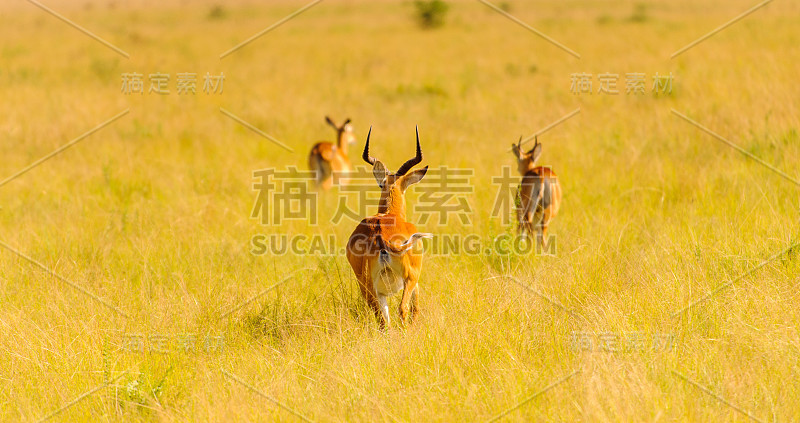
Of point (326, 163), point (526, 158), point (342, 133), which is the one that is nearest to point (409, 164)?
point (526, 158)

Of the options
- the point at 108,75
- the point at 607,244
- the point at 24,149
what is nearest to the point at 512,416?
the point at 607,244

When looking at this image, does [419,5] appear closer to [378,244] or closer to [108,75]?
[108,75]

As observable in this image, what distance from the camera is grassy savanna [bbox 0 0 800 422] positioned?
3.69 metres

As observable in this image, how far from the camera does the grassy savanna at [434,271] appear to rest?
3689 mm

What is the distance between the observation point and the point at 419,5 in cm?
3075

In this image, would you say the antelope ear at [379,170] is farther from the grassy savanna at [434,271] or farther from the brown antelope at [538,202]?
the brown antelope at [538,202]

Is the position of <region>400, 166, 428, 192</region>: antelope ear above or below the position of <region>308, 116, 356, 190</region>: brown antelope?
below

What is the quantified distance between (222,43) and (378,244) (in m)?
22.6

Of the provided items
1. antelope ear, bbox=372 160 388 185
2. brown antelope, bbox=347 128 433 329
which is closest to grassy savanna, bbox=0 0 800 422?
brown antelope, bbox=347 128 433 329

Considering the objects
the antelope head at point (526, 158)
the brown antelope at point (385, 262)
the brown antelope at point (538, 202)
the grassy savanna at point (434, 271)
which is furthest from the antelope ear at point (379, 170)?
the antelope head at point (526, 158)

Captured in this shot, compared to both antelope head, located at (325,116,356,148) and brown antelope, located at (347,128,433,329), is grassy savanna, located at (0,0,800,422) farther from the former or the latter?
antelope head, located at (325,116,356,148)

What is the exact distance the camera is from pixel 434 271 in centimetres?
563

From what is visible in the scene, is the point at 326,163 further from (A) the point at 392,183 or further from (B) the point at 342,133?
(A) the point at 392,183

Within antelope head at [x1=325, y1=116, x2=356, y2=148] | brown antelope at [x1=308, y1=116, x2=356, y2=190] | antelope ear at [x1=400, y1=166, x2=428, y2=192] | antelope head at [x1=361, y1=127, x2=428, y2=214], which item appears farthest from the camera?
antelope head at [x1=325, y1=116, x2=356, y2=148]
